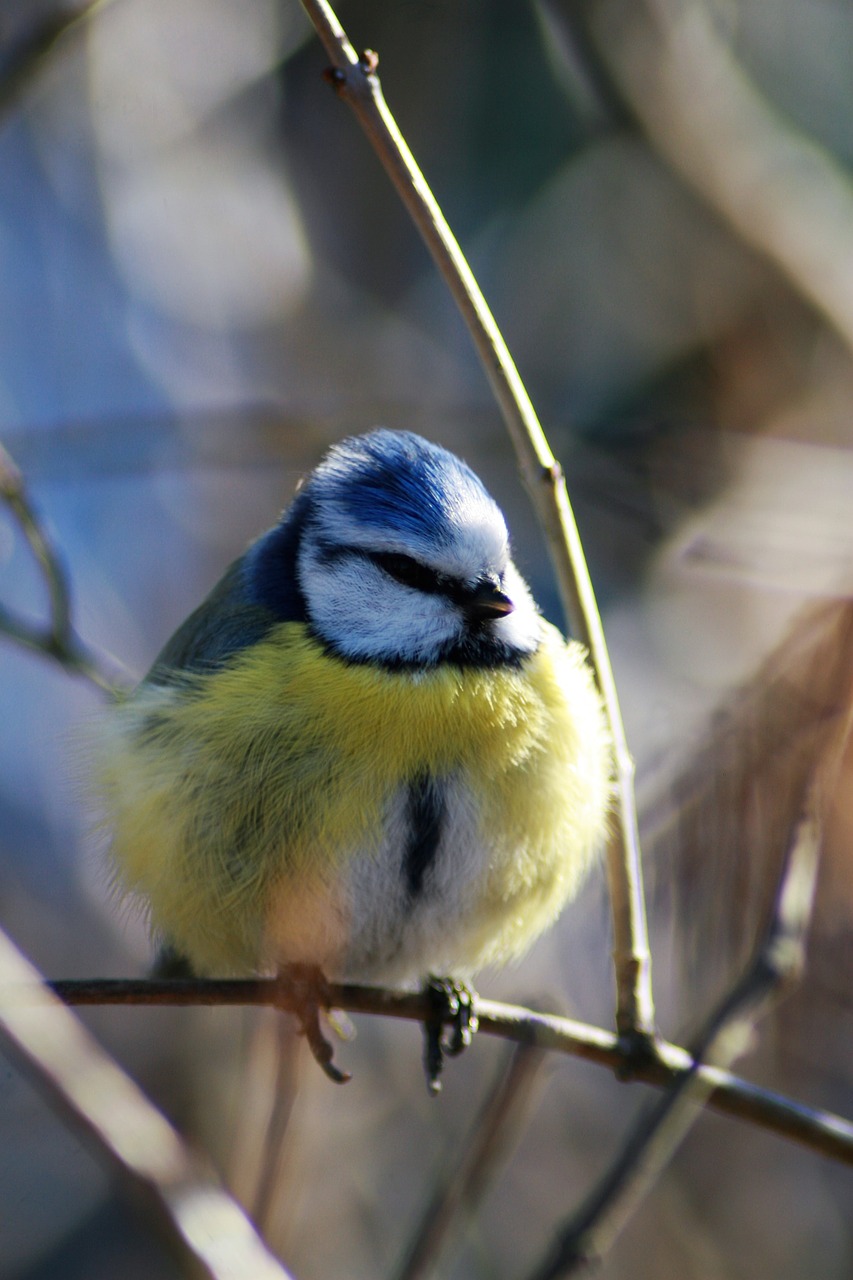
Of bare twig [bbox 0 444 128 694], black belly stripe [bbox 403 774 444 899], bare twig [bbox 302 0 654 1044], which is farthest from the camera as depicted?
bare twig [bbox 0 444 128 694]

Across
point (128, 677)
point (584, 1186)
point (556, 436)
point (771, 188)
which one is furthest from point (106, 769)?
point (771, 188)

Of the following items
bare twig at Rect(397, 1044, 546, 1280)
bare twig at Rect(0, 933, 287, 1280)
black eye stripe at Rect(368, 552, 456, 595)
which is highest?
black eye stripe at Rect(368, 552, 456, 595)

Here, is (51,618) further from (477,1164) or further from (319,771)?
(477,1164)

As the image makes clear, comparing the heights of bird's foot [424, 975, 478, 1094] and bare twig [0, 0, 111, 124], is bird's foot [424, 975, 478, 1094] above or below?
below

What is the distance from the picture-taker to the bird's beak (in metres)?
1.97

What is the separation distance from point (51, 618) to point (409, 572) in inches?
33.5

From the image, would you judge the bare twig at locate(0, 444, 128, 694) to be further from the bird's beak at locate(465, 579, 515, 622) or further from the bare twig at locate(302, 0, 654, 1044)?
the bare twig at locate(302, 0, 654, 1044)

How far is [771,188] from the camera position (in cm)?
306

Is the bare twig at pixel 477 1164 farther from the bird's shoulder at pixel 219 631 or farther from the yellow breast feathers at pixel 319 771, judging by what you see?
the bird's shoulder at pixel 219 631

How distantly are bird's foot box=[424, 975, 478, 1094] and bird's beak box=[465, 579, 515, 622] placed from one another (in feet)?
2.25

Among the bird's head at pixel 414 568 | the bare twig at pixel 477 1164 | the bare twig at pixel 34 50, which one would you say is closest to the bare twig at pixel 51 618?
the bird's head at pixel 414 568

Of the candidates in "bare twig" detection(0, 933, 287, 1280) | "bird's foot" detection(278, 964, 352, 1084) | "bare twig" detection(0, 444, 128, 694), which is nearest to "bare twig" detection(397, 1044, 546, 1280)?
"bird's foot" detection(278, 964, 352, 1084)

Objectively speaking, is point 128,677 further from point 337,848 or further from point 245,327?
point 245,327

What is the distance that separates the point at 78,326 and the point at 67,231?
1.01 feet
